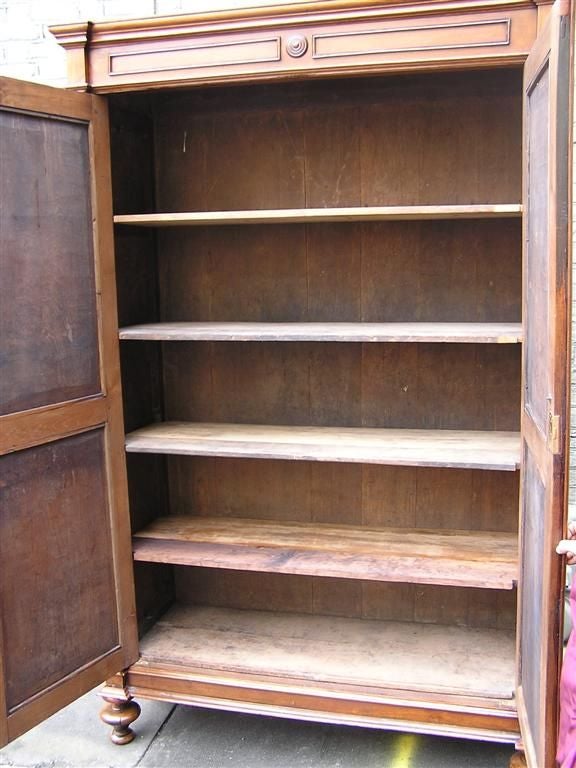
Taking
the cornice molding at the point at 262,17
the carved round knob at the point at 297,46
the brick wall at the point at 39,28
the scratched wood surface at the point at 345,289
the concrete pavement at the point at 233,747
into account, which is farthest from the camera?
the brick wall at the point at 39,28

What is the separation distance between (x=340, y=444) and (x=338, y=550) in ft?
1.14

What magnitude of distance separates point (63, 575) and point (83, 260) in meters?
0.88

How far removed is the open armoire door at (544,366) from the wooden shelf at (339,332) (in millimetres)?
187

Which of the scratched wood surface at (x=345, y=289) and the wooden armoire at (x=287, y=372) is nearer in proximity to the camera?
the wooden armoire at (x=287, y=372)

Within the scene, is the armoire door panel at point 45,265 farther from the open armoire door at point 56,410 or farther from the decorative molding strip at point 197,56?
the decorative molding strip at point 197,56

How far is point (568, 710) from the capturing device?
4.78ft

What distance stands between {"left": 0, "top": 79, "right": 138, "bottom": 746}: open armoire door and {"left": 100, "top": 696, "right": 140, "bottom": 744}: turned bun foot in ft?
0.64

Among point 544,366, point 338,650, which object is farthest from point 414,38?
point 338,650

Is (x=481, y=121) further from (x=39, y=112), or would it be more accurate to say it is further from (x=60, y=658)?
(x=60, y=658)

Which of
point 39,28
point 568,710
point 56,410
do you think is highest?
point 39,28

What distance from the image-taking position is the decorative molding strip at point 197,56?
1.91 m

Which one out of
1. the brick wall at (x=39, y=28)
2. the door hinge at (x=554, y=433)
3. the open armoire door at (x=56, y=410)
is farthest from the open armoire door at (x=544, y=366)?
the brick wall at (x=39, y=28)

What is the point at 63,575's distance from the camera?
6.67 ft

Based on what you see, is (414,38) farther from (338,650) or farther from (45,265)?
(338,650)
